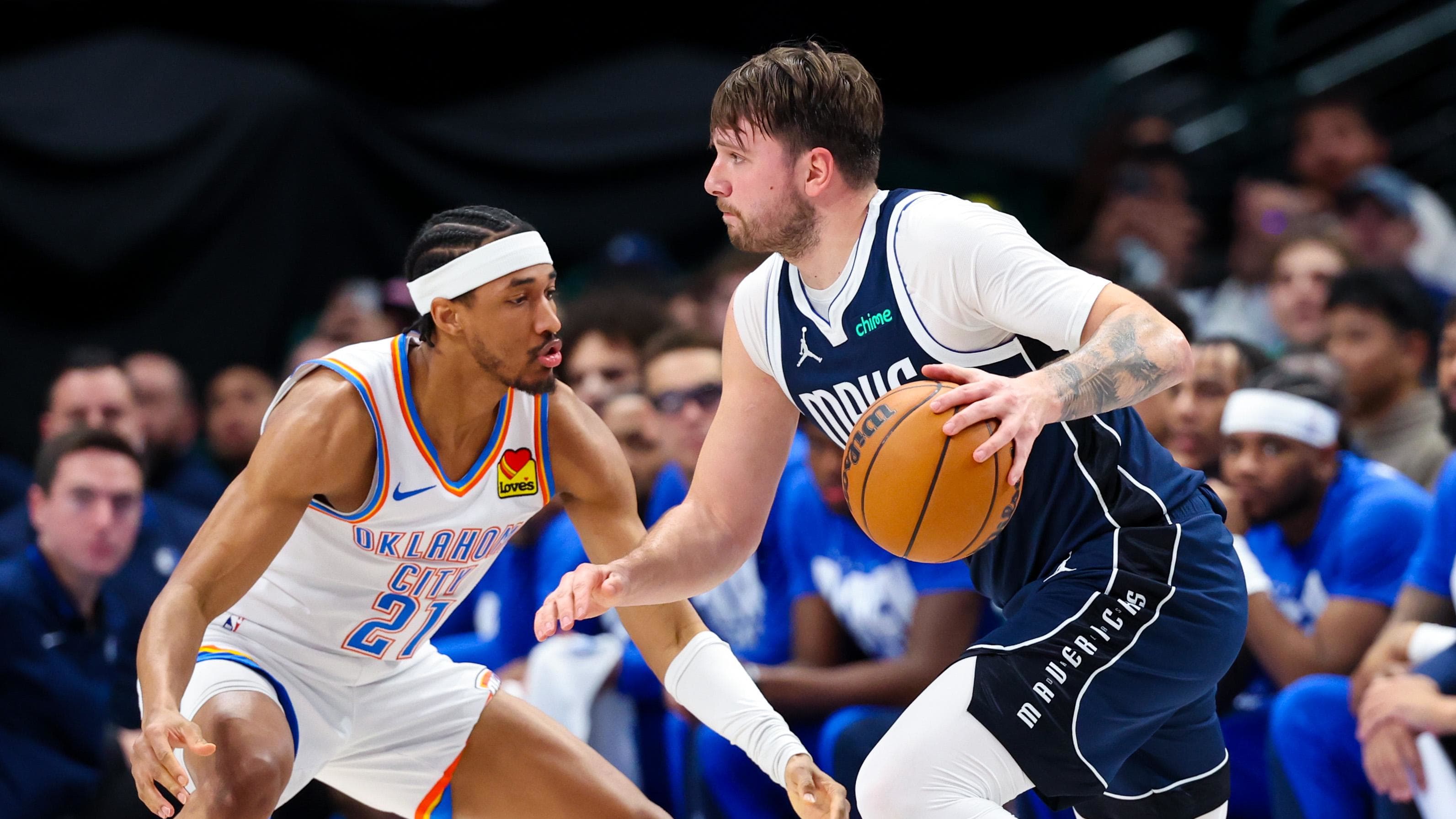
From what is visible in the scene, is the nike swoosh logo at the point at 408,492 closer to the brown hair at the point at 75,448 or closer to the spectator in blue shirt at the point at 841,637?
the spectator in blue shirt at the point at 841,637

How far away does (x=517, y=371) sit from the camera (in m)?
4.17

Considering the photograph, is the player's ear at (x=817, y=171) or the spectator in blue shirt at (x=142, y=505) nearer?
the player's ear at (x=817, y=171)

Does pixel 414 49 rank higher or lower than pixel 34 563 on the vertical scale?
higher

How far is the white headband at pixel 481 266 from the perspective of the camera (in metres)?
4.18

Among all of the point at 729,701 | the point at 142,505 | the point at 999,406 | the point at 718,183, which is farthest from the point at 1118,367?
the point at 142,505

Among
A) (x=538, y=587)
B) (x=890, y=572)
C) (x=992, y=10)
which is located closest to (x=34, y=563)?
(x=538, y=587)

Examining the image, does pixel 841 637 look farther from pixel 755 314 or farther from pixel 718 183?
pixel 718 183

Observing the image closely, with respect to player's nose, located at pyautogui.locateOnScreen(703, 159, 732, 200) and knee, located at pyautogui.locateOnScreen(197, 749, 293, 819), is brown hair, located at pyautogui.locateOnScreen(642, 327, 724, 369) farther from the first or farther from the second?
knee, located at pyautogui.locateOnScreen(197, 749, 293, 819)

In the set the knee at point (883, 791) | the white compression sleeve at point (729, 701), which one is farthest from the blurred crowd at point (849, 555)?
the knee at point (883, 791)

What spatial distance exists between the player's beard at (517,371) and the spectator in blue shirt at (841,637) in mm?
1564

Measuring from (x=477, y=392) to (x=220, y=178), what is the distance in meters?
5.94

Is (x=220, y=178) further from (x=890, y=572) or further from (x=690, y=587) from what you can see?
(x=690, y=587)

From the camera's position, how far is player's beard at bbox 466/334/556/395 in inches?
164

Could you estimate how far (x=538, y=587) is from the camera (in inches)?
250
